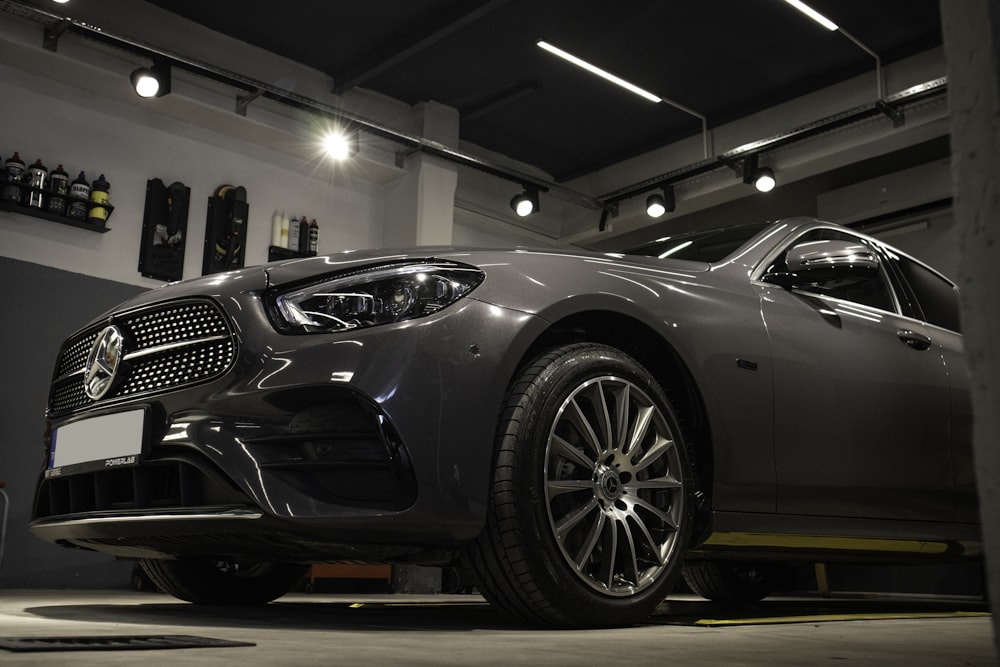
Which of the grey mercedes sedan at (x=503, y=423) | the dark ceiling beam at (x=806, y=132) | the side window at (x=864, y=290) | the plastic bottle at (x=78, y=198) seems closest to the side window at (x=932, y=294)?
the side window at (x=864, y=290)

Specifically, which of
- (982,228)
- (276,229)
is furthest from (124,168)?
(982,228)

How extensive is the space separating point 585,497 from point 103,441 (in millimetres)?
1213

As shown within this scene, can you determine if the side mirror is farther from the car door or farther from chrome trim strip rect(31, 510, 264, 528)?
chrome trim strip rect(31, 510, 264, 528)

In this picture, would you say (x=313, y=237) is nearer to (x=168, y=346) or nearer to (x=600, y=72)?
(x=600, y=72)

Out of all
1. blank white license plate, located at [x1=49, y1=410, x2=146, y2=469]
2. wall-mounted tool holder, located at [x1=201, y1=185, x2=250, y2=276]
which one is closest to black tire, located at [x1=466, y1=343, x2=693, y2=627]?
blank white license plate, located at [x1=49, y1=410, x2=146, y2=469]

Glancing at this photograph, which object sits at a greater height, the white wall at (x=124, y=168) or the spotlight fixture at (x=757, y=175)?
the spotlight fixture at (x=757, y=175)

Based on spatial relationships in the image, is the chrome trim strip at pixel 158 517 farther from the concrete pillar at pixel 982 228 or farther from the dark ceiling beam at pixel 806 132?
the dark ceiling beam at pixel 806 132

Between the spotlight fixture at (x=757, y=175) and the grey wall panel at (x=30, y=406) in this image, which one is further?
the spotlight fixture at (x=757, y=175)

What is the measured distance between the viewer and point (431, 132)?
9258mm

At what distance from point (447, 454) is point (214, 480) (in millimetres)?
518

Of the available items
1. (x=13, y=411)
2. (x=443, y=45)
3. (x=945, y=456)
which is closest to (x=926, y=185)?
(x=443, y=45)

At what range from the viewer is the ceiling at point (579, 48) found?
7.60m

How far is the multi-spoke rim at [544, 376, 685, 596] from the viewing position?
2322 mm

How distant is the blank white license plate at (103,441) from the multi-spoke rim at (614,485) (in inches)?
38.7
